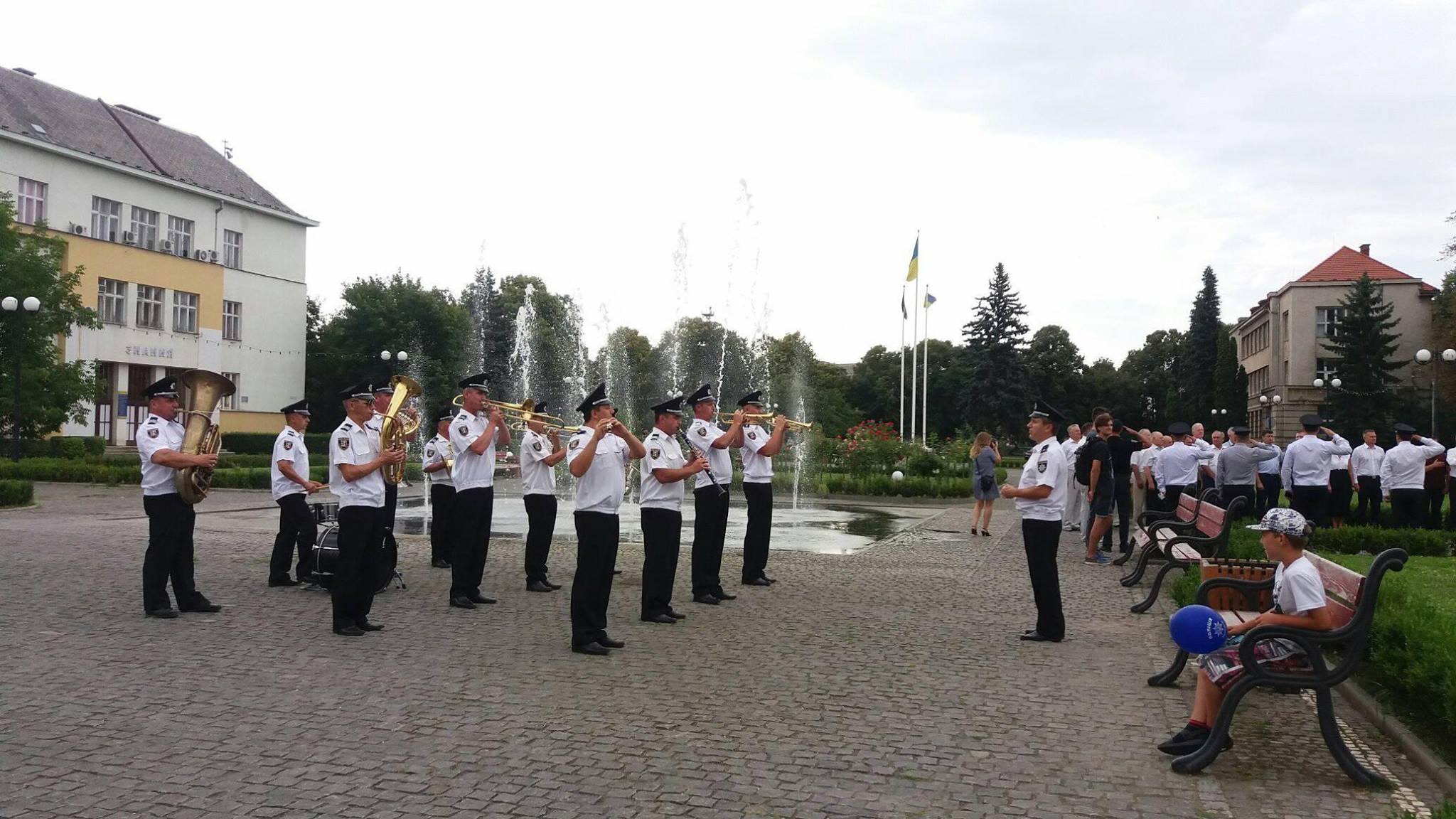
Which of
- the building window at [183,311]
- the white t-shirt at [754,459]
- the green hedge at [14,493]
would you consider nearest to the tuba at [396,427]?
the white t-shirt at [754,459]

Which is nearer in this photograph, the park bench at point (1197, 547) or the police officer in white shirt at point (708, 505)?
the park bench at point (1197, 547)

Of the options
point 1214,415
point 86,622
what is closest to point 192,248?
point 86,622

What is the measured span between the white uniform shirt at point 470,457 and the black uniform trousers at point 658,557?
2.07m

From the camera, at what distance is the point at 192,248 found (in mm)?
54375

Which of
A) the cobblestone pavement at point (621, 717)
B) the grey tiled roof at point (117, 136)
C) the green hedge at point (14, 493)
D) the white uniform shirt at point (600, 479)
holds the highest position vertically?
the grey tiled roof at point (117, 136)

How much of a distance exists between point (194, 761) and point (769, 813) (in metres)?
2.95

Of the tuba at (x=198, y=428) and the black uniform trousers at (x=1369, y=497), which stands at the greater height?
the tuba at (x=198, y=428)

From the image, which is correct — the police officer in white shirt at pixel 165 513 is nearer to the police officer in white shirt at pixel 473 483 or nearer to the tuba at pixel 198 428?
the tuba at pixel 198 428

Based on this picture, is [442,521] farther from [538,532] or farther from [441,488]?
[538,532]

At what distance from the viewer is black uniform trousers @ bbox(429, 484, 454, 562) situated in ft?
43.9

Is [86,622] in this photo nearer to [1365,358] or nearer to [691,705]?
[691,705]

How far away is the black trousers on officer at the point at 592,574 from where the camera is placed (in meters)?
8.66

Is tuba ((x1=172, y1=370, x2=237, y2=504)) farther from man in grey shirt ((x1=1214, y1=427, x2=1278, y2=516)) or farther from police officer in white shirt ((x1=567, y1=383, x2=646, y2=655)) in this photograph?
man in grey shirt ((x1=1214, y1=427, x2=1278, y2=516))

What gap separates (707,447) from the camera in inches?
448
